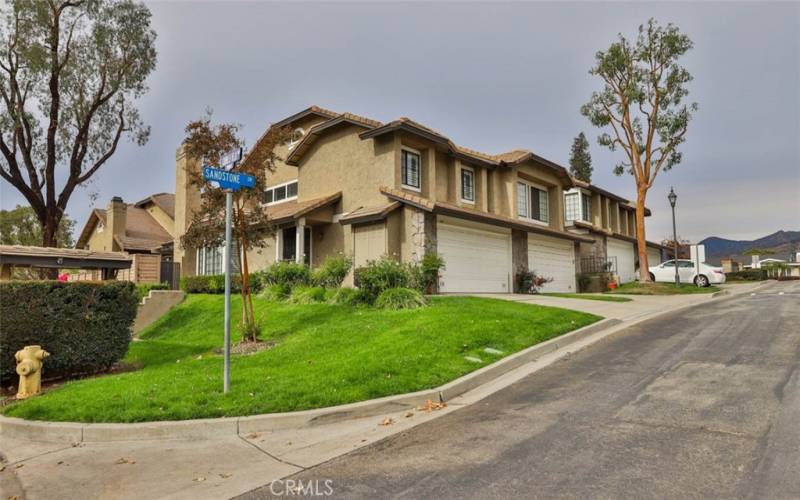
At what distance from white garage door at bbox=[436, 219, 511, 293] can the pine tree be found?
4029 cm

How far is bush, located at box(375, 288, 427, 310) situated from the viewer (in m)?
13.1

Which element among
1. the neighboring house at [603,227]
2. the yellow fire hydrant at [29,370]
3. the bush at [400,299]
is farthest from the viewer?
the neighboring house at [603,227]

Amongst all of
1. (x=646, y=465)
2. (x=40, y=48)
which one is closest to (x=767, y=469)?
(x=646, y=465)

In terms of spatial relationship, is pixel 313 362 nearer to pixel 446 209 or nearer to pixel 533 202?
pixel 446 209

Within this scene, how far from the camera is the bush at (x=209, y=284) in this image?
1997 cm

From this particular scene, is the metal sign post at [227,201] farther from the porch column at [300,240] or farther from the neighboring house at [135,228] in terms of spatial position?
the neighboring house at [135,228]

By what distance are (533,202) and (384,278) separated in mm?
13408

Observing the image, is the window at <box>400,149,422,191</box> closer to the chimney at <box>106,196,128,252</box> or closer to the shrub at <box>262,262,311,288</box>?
the shrub at <box>262,262,311,288</box>

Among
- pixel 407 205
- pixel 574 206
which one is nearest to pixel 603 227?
pixel 574 206

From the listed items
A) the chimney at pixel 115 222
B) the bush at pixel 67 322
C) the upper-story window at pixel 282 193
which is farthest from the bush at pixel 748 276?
the chimney at pixel 115 222

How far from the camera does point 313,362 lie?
8.53m

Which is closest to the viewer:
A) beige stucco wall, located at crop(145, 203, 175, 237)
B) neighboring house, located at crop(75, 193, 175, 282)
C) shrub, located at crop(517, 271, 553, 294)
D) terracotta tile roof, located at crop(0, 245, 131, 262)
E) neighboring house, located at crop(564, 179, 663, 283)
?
terracotta tile roof, located at crop(0, 245, 131, 262)

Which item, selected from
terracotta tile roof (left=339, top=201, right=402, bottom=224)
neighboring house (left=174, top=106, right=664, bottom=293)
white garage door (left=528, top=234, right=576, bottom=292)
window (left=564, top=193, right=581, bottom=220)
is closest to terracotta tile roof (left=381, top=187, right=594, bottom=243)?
neighboring house (left=174, top=106, right=664, bottom=293)

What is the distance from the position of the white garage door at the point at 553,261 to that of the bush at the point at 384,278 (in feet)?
30.5
